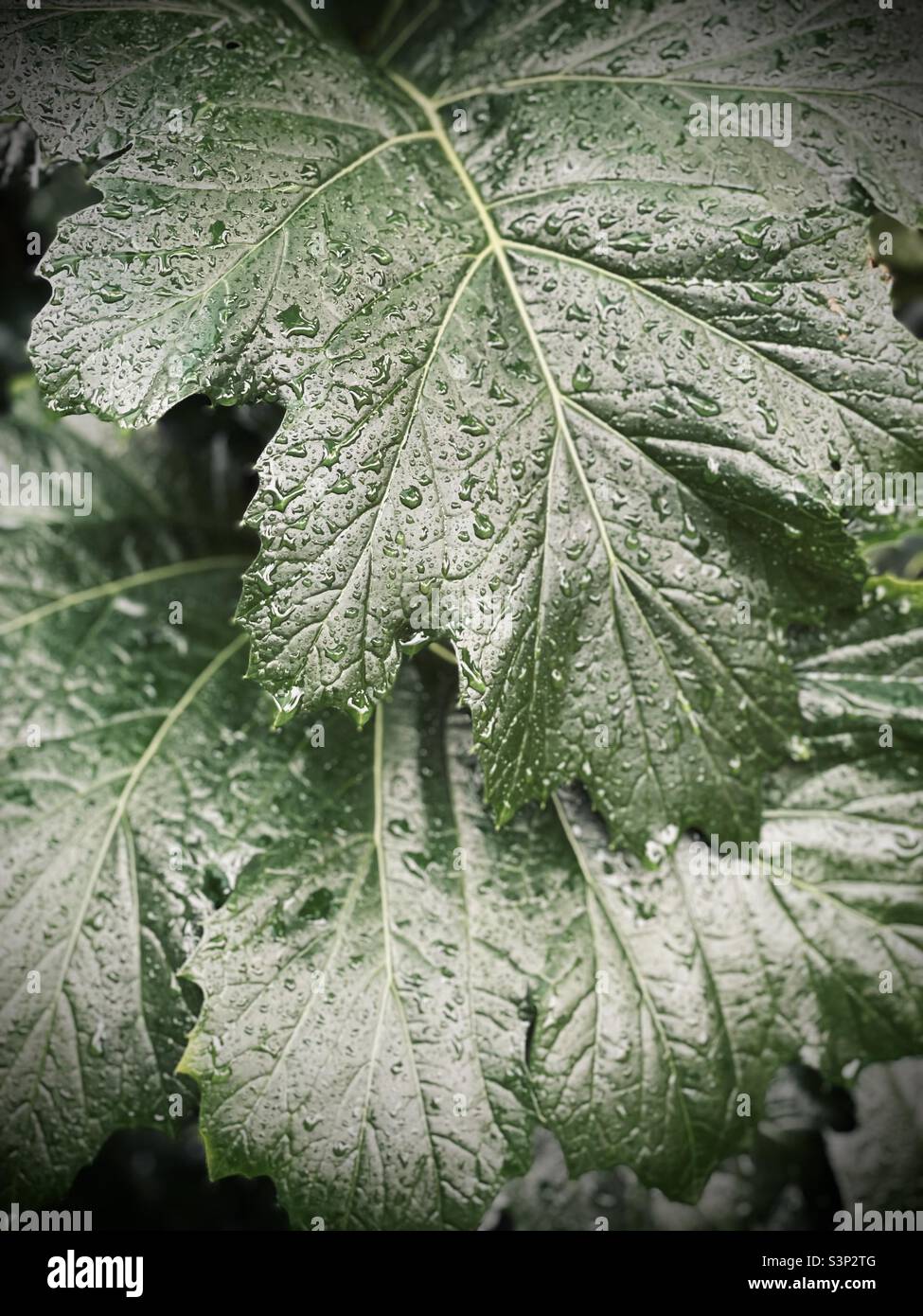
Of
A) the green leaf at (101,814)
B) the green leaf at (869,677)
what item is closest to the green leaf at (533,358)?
the green leaf at (869,677)

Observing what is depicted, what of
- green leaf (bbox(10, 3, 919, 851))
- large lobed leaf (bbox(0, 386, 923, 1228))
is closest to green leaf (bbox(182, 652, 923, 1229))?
large lobed leaf (bbox(0, 386, 923, 1228))

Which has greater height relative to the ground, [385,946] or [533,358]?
[533,358]

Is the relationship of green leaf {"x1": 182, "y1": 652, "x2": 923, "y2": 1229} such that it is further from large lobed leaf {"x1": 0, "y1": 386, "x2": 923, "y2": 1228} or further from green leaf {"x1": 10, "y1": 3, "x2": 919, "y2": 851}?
green leaf {"x1": 10, "y1": 3, "x2": 919, "y2": 851}

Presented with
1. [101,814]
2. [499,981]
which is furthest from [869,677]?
[101,814]

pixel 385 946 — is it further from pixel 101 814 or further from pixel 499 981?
pixel 101 814

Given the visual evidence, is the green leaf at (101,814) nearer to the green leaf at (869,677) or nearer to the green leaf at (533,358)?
the green leaf at (533,358)

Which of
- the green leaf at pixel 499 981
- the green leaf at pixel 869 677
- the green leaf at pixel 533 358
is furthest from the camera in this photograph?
the green leaf at pixel 869 677
